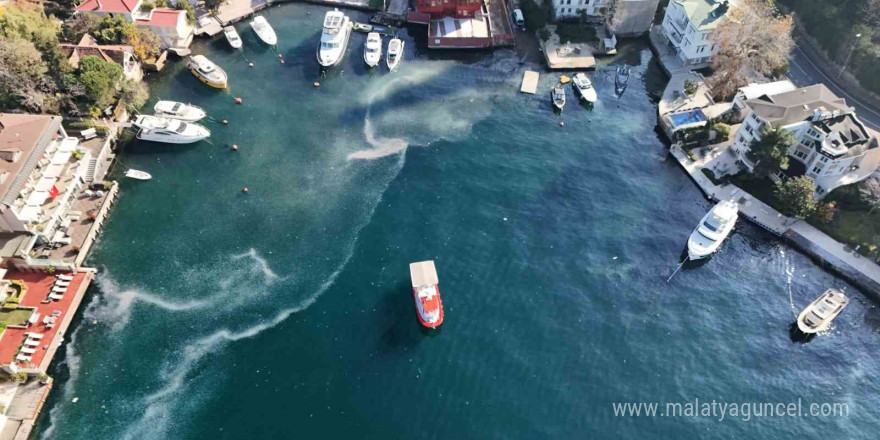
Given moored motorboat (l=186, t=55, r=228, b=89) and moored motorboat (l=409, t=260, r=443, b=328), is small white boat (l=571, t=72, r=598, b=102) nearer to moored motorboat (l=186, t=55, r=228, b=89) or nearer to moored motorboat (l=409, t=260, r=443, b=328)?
moored motorboat (l=409, t=260, r=443, b=328)

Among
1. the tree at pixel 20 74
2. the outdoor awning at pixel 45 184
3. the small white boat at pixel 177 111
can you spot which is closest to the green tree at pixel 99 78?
the tree at pixel 20 74

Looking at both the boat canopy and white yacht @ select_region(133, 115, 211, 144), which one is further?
white yacht @ select_region(133, 115, 211, 144)

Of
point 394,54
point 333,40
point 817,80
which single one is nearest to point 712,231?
point 817,80

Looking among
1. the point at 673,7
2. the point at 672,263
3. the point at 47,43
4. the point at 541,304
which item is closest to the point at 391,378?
the point at 541,304

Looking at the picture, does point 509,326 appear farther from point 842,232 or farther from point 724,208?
point 842,232

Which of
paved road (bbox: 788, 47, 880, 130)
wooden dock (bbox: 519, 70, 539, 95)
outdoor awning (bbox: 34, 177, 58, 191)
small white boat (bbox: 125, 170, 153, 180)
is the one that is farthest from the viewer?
wooden dock (bbox: 519, 70, 539, 95)

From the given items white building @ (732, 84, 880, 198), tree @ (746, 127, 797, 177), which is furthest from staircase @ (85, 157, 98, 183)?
white building @ (732, 84, 880, 198)

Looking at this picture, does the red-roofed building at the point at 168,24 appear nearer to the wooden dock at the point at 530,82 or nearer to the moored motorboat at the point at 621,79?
the wooden dock at the point at 530,82

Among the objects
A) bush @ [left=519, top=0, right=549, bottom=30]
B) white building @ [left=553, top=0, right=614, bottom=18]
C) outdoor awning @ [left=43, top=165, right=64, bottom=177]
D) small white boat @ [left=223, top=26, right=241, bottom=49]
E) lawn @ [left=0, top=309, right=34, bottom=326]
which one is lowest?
lawn @ [left=0, top=309, right=34, bottom=326]
